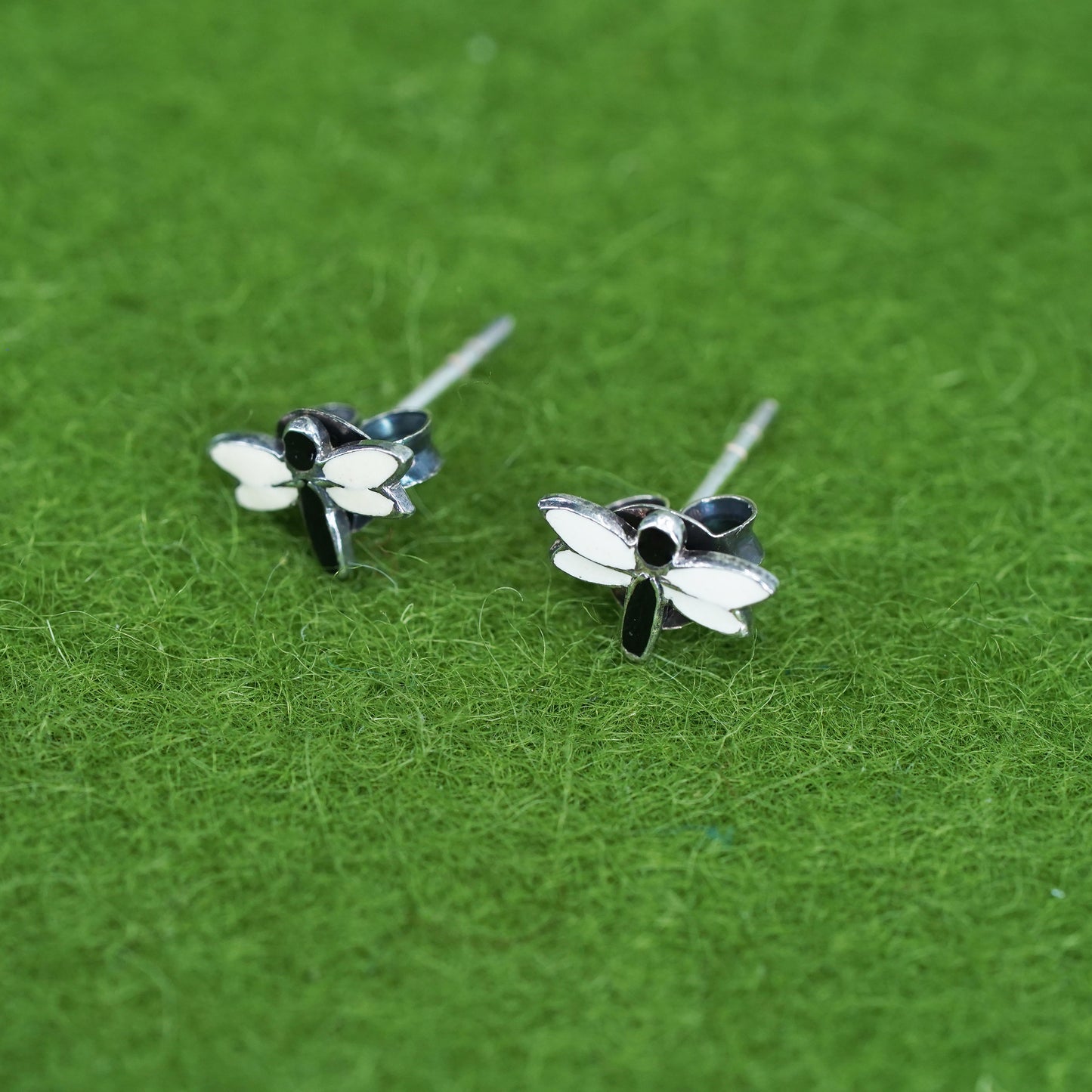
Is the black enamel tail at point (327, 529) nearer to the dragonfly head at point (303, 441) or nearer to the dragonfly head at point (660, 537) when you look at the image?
the dragonfly head at point (303, 441)

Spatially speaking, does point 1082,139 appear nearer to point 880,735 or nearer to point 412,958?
point 880,735

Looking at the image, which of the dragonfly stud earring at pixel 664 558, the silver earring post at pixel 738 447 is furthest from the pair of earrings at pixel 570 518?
the silver earring post at pixel 738 447

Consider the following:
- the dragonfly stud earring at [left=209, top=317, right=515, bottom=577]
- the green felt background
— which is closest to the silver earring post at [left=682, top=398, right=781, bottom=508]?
the green felt background

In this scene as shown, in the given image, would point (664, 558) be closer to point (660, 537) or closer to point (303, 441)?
point (660, 537)

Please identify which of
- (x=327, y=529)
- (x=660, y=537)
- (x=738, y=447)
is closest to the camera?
(x=660, y=537)

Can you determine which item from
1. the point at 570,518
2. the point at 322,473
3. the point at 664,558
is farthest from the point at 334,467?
the point at 664,558

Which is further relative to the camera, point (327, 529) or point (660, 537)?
point (327, 529)

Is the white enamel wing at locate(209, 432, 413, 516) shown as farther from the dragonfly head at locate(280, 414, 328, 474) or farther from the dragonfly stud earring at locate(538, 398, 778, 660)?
the dragonfly stud earring at locate(538, 398, 778, 660)
